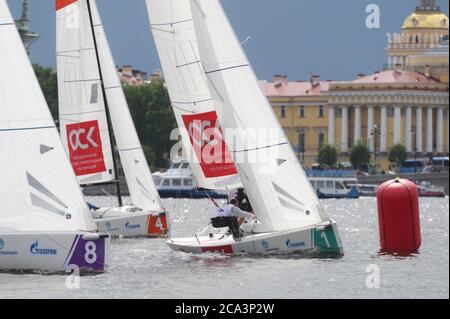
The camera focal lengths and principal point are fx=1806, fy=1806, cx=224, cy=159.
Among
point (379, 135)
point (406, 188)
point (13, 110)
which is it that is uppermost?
point (13, 110)

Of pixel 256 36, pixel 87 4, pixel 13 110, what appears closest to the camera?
pixel 13 110

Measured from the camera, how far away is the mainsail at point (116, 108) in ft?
128

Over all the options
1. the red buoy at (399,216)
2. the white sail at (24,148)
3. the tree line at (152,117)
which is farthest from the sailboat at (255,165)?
the tree line at (152,117)

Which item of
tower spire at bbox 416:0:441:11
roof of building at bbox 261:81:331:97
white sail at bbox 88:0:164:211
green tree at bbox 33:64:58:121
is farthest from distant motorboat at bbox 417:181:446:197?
white sail at bbox 88:0:164:211

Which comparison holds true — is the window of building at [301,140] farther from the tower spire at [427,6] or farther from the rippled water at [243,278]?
the rippled water at [243,278]

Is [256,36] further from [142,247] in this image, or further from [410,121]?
[142,247]

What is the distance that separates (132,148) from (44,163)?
1339 cm

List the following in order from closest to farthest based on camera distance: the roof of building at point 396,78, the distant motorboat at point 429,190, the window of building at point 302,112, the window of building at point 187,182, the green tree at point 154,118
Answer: the window of building at point 187,182
the distant motorboat at point 429,190
the green tree at point 154,118
the roof of building at point 396,78
the window of building at point 302,112

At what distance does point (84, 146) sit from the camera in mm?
39156

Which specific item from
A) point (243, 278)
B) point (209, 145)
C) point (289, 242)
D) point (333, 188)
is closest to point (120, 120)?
point (209, 145)

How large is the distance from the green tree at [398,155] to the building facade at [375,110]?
1.04 metres

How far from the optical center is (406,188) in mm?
30766

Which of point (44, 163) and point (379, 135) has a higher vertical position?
point (44, 163)
